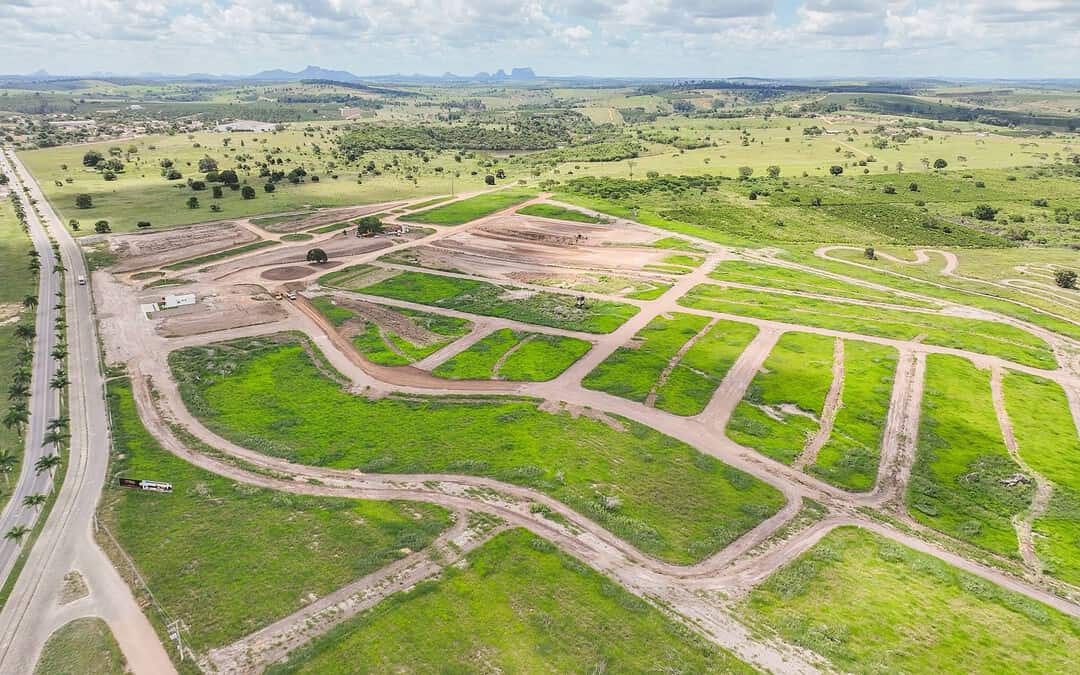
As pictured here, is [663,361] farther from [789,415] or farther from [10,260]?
[10,260]

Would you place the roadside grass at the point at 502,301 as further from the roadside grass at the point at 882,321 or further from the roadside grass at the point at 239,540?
the roadside grass at the point at 239,540

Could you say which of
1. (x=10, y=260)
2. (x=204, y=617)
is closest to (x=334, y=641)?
(x=204, y=617)

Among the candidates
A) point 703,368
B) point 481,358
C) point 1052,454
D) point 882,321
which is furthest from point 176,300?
point 1052,454

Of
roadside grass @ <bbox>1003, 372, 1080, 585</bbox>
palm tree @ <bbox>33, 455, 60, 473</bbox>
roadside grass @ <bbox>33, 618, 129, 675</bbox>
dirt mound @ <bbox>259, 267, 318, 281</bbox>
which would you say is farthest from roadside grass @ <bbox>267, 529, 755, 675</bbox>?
dirt mound @ <bbox>259, 267, 318, 281</bbox>

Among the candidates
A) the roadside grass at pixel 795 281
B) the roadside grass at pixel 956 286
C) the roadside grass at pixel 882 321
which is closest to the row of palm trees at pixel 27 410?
the roadside grass at pixel 882 321

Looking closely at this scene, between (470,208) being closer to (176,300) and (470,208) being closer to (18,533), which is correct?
(176,300)

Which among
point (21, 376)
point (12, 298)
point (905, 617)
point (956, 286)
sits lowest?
point (905, 617)
